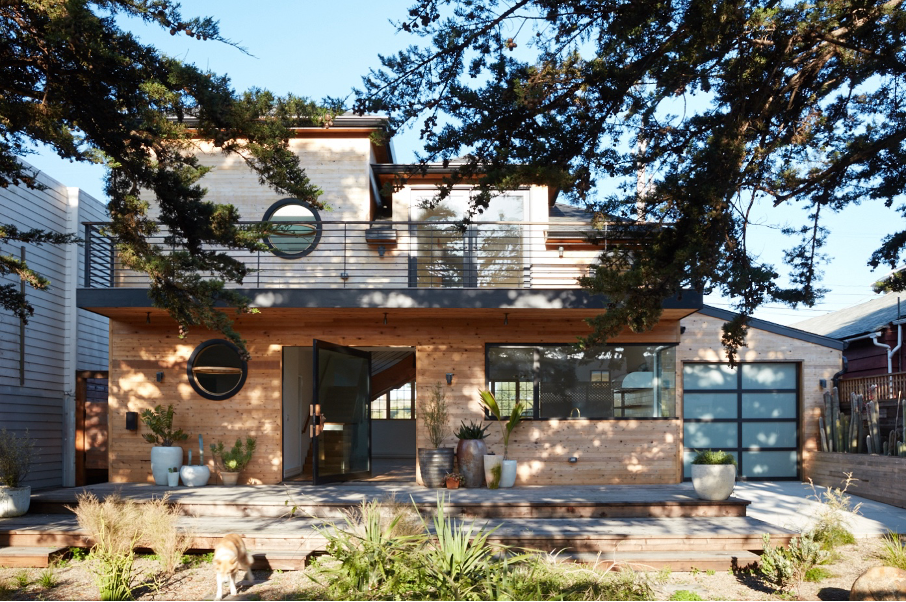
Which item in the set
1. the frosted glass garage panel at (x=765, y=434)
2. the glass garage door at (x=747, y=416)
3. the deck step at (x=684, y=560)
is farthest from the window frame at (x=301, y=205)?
the frosted glass garage panel at (x=765, y=434)

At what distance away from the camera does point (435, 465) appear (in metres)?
11.1

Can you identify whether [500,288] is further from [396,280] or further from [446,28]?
[446,28]

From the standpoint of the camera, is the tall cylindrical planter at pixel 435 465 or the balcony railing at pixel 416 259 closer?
the tall cylindrical planter at pixel 435 465

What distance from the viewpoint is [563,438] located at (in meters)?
11.8

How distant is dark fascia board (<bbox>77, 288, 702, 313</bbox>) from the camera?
10.9 metres

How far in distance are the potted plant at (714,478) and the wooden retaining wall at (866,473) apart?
1.72 m

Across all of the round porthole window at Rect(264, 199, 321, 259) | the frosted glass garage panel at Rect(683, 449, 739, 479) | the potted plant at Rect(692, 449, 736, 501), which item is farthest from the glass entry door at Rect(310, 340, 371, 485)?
the frosted glass garage panel at Rect(683, 449, 739, 479)

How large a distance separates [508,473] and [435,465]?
42.2 inches

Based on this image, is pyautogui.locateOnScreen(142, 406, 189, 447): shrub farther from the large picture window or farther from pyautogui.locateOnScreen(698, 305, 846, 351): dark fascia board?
pyautogui.locateOnScreen(698, 305, 846, 351): dark fascia board

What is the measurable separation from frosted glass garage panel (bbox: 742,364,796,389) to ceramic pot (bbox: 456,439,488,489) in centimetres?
524

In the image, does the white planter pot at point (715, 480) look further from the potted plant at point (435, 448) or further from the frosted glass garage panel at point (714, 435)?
the frosted glass garage panel at point (714, 435)

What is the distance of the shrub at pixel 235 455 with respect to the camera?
1145cm

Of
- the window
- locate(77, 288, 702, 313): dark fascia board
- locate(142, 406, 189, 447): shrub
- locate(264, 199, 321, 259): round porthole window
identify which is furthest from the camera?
the window

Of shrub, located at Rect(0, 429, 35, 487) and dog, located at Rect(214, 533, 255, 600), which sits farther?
shrub, located at Rect(0, 429, 35, 487)
